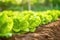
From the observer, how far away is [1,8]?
39875mm

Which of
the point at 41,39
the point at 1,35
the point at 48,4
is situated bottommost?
the point at 48,4

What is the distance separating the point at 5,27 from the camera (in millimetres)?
5219

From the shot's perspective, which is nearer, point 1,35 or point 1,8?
point 1,35

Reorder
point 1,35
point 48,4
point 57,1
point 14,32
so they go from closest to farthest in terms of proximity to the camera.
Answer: point 1,35
point 14,32
point 57,1
point 48,4

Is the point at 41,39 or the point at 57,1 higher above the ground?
the point at 41,39

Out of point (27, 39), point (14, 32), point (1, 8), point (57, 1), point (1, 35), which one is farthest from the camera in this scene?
point (57, 1)

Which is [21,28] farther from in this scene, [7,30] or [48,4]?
[48,4]

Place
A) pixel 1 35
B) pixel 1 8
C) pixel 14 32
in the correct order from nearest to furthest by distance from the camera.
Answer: pixel 1 35 < pixel 14 32 < pixel 1 8

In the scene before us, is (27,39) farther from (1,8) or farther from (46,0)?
(46,0)

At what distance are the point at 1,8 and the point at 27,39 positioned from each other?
34.6 meters

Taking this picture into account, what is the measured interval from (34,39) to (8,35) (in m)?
0.81

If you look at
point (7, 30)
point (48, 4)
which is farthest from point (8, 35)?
point (48, 4)

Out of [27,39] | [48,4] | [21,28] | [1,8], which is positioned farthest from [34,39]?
[48,4]

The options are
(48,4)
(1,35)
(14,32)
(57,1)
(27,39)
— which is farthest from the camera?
(48,4)
